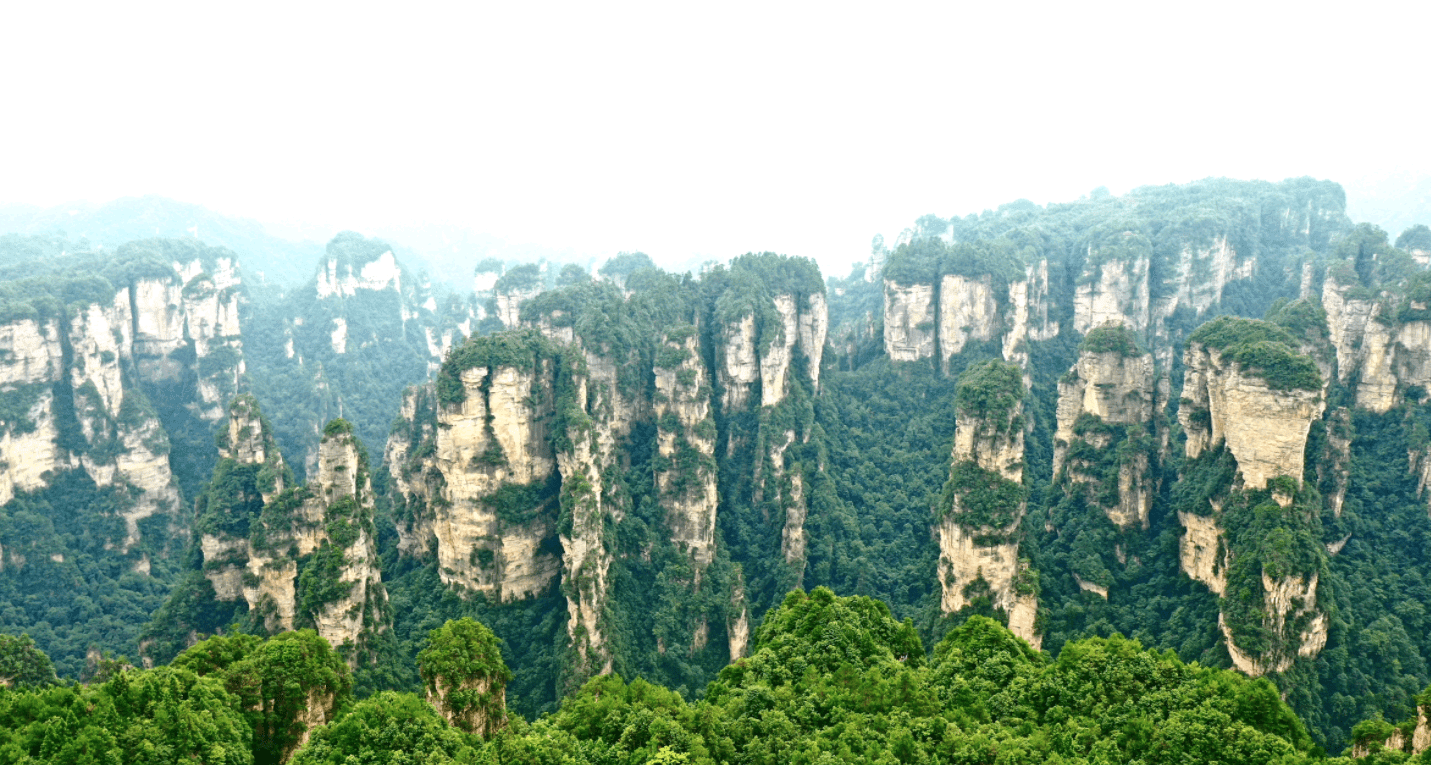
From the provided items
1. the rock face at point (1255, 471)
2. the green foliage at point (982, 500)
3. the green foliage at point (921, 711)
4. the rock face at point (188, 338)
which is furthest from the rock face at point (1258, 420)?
the rock face at point (188, 338)

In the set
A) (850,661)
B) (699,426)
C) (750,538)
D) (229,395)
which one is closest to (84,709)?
(850,661)

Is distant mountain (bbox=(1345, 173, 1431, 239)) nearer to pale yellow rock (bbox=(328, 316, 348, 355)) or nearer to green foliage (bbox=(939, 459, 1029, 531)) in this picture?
green foliage (bbox=(939, 459, 1029, 531))

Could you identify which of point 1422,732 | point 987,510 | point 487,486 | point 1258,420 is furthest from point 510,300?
point 1422,732

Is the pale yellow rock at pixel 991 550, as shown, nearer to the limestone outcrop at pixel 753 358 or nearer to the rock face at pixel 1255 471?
the rock face at pixel 1255 471

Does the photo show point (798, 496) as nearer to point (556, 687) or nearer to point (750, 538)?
point (750, 538)

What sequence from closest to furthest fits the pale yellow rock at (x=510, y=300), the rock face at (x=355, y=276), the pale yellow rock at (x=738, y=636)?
the pale yellow rock at (x=738, y=636)
the pale yellow rock at (x=510, y=300)
the rock face at (x=355, y=276)

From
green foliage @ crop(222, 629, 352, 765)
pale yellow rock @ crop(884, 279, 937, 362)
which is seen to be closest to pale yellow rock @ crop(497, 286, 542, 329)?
pale yellow rock @ crop(884, 279, 937, 362)
